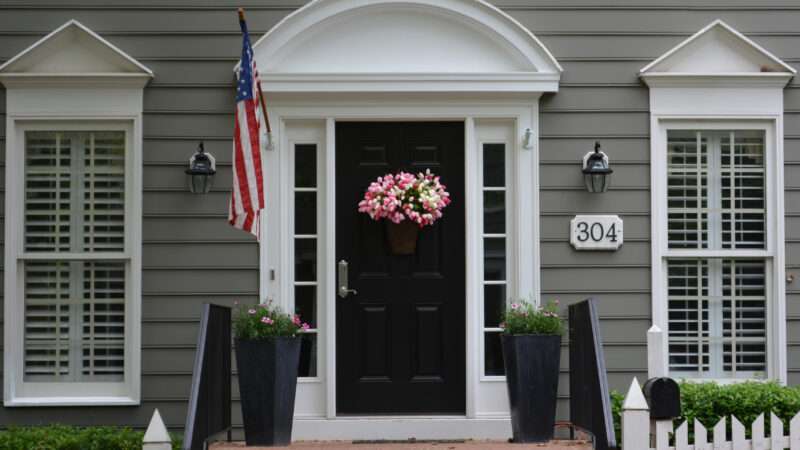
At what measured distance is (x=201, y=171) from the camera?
27.5ft

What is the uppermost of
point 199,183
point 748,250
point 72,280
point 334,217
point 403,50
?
point 403,50

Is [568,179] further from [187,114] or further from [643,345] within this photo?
[187,114]

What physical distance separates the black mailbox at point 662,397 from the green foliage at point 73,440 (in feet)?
10.1

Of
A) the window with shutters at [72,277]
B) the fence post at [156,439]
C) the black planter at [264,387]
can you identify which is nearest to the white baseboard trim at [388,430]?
the black planter at [264,387]

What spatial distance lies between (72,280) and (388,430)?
7.83 feet

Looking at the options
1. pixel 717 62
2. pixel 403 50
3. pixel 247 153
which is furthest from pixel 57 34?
pixel 717 62

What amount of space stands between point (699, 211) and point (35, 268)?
4588 millimetres

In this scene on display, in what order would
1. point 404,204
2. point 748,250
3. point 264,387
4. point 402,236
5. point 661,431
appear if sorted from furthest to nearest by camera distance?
1. point 748,250
2. point 402,236
3. point 404,204
4. point 264,387
5. point 661,431

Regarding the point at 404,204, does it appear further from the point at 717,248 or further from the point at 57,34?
the point at 57,34

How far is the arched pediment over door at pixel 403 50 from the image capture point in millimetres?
8445

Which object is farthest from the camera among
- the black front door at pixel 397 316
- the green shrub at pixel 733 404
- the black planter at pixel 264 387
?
the black front door at pixel 397 316

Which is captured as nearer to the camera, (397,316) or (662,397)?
(662,397)

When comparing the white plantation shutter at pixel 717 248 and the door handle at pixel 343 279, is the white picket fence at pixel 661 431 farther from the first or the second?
the door handle at pixel 343 279

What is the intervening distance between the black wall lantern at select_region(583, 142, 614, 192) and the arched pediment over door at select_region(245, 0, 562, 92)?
532 millimetres
